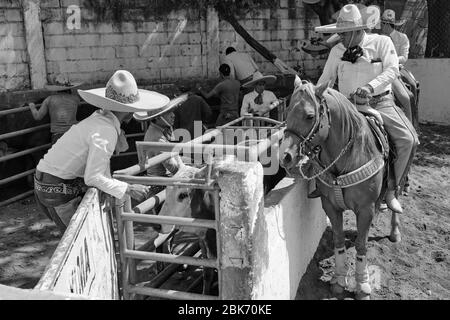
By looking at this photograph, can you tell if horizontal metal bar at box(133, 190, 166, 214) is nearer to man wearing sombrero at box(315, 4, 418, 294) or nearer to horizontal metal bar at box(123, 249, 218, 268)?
horizontal metal bar at box(123, 249, 218, 268)

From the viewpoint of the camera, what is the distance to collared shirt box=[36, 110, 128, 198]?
3441mm

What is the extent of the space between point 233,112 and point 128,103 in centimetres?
523

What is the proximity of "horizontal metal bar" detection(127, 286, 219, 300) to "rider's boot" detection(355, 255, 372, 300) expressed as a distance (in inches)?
66.6

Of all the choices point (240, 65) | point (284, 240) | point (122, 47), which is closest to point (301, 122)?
point (284, 240)

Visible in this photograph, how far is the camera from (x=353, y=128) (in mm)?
4199

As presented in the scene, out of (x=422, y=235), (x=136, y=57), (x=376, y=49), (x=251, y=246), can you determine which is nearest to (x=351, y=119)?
(x=376, y=49)

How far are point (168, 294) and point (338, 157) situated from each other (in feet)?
5.78

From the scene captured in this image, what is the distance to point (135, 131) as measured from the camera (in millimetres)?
9453

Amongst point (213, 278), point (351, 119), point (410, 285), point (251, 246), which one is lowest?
point (410, 285)

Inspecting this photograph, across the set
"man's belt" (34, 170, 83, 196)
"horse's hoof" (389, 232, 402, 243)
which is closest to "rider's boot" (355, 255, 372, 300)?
"horse's hoof" (389, 232, 402, 243)

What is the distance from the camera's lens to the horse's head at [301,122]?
3762mm

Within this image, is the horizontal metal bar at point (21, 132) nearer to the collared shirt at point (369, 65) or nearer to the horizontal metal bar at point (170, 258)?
the horizontal metal bar at point (170, 258)

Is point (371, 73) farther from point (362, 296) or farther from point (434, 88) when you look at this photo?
point (434, 88)
